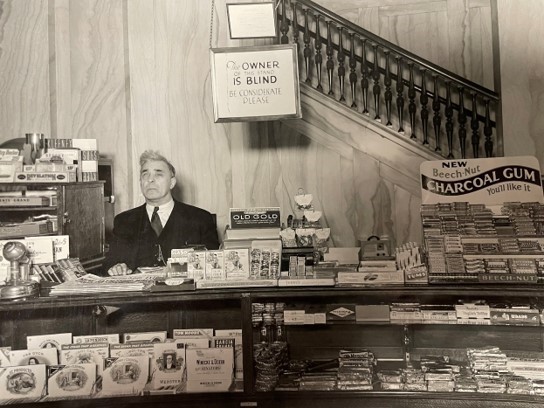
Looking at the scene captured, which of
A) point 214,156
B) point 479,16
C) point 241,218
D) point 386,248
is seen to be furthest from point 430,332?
point 479,16

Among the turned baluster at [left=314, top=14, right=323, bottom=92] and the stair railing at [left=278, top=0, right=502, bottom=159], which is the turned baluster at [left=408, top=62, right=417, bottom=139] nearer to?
the stair railing at [left=278, top=0, right=502, bottom=159]

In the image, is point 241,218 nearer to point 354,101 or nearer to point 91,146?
point 91,146

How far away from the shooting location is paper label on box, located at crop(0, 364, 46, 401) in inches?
97.0

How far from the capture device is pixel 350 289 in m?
2.48

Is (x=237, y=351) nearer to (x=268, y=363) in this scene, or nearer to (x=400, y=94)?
(x=268, y=363)

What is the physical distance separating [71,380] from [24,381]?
0.22 metres

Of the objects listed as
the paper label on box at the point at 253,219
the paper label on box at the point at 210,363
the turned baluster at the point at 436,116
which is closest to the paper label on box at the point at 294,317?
the paper label on box at the point at 210,363

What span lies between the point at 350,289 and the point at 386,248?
1.17ft

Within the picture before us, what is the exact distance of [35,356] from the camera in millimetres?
2545

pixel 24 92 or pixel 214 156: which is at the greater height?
pixel 24 92

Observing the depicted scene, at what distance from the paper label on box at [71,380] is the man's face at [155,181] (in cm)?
107

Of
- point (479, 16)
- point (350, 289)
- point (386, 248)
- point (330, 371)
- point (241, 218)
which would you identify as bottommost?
point (330, 371)

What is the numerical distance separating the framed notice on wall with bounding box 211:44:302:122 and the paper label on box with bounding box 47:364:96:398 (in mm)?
1425

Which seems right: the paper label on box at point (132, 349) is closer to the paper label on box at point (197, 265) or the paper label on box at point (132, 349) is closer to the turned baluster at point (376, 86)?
the paper label on box at point (197, 265)
